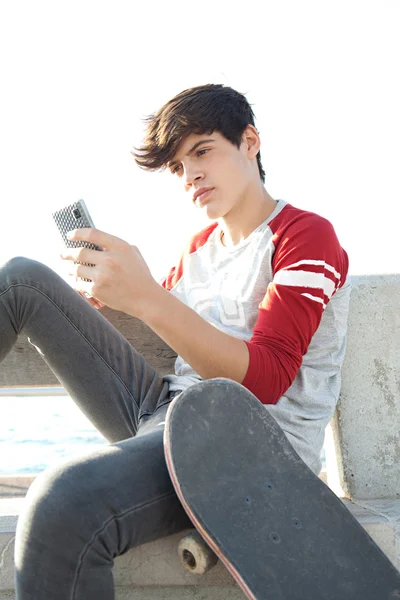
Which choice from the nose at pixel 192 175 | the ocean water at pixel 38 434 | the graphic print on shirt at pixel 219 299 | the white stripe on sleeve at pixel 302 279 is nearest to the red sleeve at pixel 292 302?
the white stripe on sleeve at pixel 302 279

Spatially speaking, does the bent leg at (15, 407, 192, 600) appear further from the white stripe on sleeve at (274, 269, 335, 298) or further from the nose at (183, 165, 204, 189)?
the nose at (183, 165, 204, 189)

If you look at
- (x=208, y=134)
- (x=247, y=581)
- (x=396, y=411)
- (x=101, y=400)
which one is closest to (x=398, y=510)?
(x=396, y=411)

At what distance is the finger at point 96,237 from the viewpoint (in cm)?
148

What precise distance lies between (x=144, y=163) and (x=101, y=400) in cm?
73

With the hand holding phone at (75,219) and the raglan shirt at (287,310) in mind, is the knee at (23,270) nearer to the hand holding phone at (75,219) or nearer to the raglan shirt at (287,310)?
the hand holding phone at (75,219)

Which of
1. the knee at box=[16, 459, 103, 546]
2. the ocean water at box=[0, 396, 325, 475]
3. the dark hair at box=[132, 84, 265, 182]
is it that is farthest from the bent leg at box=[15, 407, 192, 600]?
the ocean water at box=[0, 396, 325, 475]

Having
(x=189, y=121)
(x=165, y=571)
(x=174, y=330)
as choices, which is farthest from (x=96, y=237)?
(x=165, y=571)

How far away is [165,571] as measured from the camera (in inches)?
63.1

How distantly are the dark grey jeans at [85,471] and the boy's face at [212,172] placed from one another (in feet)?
1.52

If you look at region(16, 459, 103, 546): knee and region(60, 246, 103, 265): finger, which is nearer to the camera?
region(16, 459, 103, 546): knee

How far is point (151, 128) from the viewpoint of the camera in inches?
82.0

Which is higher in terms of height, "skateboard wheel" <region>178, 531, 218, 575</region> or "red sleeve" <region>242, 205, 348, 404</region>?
"red sleeve" <region>242, 205, 348, 404</region>

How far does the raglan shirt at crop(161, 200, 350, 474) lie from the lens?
5.54ft

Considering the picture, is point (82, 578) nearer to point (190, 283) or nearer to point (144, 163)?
point (190, 283)
